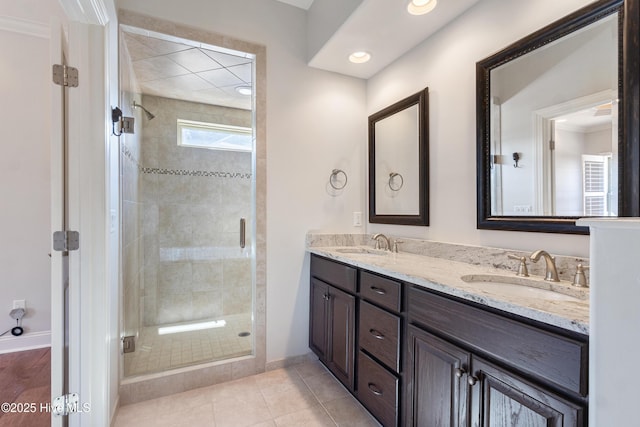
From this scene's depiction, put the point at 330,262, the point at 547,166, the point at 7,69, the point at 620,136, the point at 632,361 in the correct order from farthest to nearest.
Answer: the point at 7,69, the point at 330,262, the point at 547,166, the point at 620,136, the point at 632,361

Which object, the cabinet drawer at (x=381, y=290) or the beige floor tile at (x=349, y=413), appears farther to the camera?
the beige floor tile at (x=349, y=413)

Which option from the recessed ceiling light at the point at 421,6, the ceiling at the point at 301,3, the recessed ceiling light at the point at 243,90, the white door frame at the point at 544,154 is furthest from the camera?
the recessed ceiling light at the point at 243,90

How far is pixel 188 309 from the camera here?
9.86 ft

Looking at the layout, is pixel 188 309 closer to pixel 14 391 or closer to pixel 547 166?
pixel 14 391

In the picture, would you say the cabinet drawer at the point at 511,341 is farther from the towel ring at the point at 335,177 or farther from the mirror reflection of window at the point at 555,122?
the towel ring at the point at 335,177

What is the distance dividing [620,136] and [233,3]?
230cm

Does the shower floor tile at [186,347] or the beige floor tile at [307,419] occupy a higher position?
the shower floor tile at [186,347]

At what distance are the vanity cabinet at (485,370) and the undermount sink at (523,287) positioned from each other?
0.19 m

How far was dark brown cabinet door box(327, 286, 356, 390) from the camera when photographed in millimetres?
1711

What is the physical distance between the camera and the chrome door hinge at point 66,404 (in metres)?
1.30

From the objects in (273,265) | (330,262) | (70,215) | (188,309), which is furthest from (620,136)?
(188,309)

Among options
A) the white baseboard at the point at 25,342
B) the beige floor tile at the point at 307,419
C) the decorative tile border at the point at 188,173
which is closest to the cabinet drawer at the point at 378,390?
the beige floor tile at the point at 307,419

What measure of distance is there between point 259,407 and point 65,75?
1969mm

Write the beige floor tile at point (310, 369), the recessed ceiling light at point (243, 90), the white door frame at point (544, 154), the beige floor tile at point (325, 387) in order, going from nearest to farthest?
the white door frame at point (544, 154) → the beige floor tile at point (325, 387) → the beige floor tile at point (310, 369) → the recessed ceiling light at point (243, 90)
